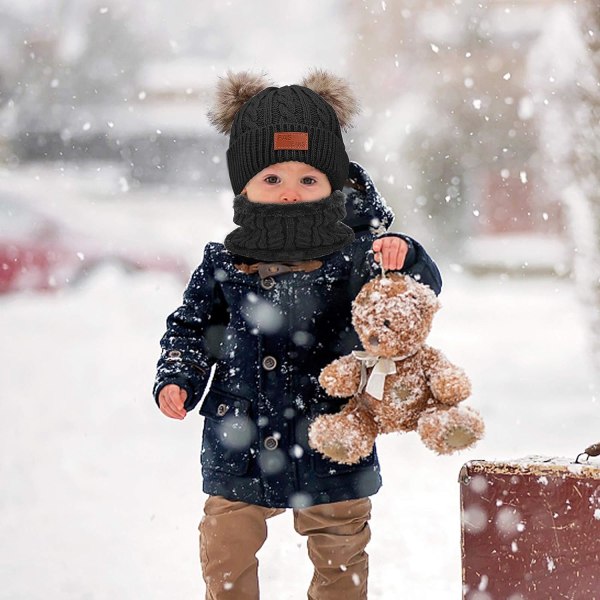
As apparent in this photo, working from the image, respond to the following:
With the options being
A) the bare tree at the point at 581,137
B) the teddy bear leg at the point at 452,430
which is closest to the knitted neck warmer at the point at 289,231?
the teddy bear leg at the point at 452,430

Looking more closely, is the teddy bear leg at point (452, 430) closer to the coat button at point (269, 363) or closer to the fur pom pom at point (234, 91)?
the coat button at point (269, 363)

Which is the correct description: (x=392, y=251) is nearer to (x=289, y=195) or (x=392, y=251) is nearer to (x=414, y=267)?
(x=414, y=267)

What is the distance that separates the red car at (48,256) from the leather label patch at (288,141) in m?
10.1

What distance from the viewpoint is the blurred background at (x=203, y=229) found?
4055 millimetres

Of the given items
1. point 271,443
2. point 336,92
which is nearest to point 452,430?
point 271,443

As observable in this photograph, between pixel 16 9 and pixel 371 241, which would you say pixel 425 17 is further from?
pixel 371 241

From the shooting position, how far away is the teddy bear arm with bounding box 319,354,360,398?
2148 millimetres

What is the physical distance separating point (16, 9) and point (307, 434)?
17972 millimetres

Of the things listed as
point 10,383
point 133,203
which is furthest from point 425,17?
point 10,383

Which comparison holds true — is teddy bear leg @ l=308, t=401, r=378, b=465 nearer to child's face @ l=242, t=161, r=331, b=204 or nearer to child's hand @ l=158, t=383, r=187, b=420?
child's hand @ l=158, t=383, r=187, b=420

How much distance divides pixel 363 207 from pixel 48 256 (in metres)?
10.8

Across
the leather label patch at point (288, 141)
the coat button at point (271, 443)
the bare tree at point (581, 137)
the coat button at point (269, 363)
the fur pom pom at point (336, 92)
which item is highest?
the bare tree at point (581, 137)

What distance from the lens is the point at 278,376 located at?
2.34 meters

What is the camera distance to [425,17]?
1581cm
